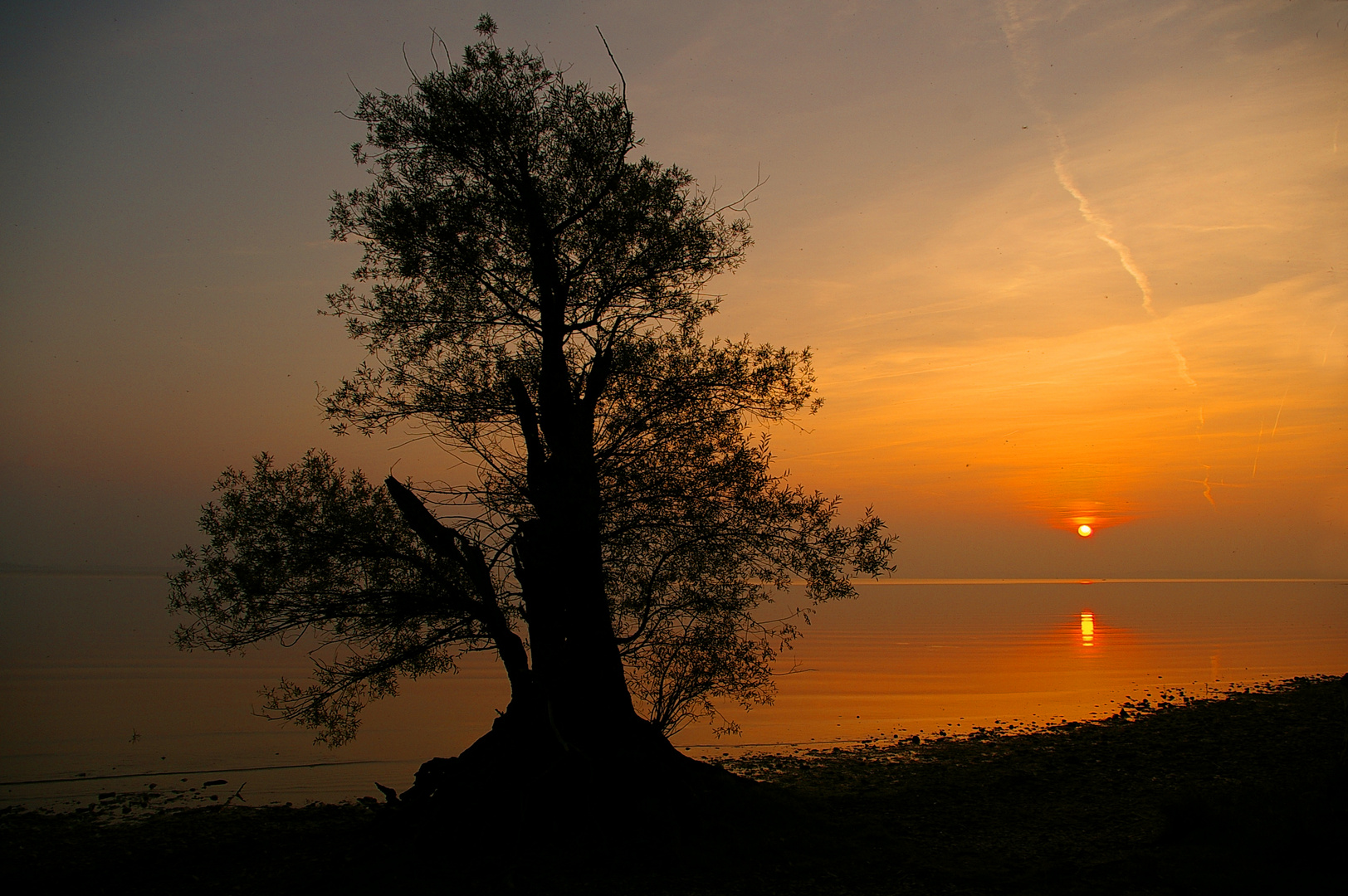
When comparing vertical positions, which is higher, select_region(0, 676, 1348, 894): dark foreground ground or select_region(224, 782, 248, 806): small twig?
select_region(0, 676, 1348, 894): dark foreground ground

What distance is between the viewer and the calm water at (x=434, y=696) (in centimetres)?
2312

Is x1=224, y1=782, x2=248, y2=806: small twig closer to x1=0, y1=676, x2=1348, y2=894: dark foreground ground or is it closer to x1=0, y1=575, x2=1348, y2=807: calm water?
x1=0, y1=575, x2=1348, y2=807: calm water

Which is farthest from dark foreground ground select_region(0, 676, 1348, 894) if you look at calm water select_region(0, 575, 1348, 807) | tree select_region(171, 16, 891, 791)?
calm water select_region(0, 575, 1348, 807)

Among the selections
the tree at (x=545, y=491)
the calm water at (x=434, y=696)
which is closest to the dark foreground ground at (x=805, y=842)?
the tree at (x=545, y=491)

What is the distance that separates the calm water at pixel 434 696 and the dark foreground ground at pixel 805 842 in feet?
24.0

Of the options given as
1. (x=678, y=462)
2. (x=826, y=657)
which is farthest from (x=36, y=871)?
(x=826, y=657)

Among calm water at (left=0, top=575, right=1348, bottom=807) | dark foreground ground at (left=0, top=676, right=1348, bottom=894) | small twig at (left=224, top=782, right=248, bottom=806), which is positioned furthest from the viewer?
calm water at (left=0, top=575, right=1348, bottom=807)

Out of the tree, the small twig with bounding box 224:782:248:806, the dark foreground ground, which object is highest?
the tree

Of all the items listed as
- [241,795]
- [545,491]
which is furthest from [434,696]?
[545,491]

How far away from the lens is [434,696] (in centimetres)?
3653

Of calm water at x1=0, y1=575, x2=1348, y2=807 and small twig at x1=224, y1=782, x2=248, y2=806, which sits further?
calm water at x1=0, y1=575, x2=1348, y2=807

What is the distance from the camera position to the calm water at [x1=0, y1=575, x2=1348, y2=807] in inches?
910

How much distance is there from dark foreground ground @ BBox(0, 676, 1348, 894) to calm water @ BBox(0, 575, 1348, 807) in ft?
24.0

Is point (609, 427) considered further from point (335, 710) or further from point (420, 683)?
point (420, 683)
